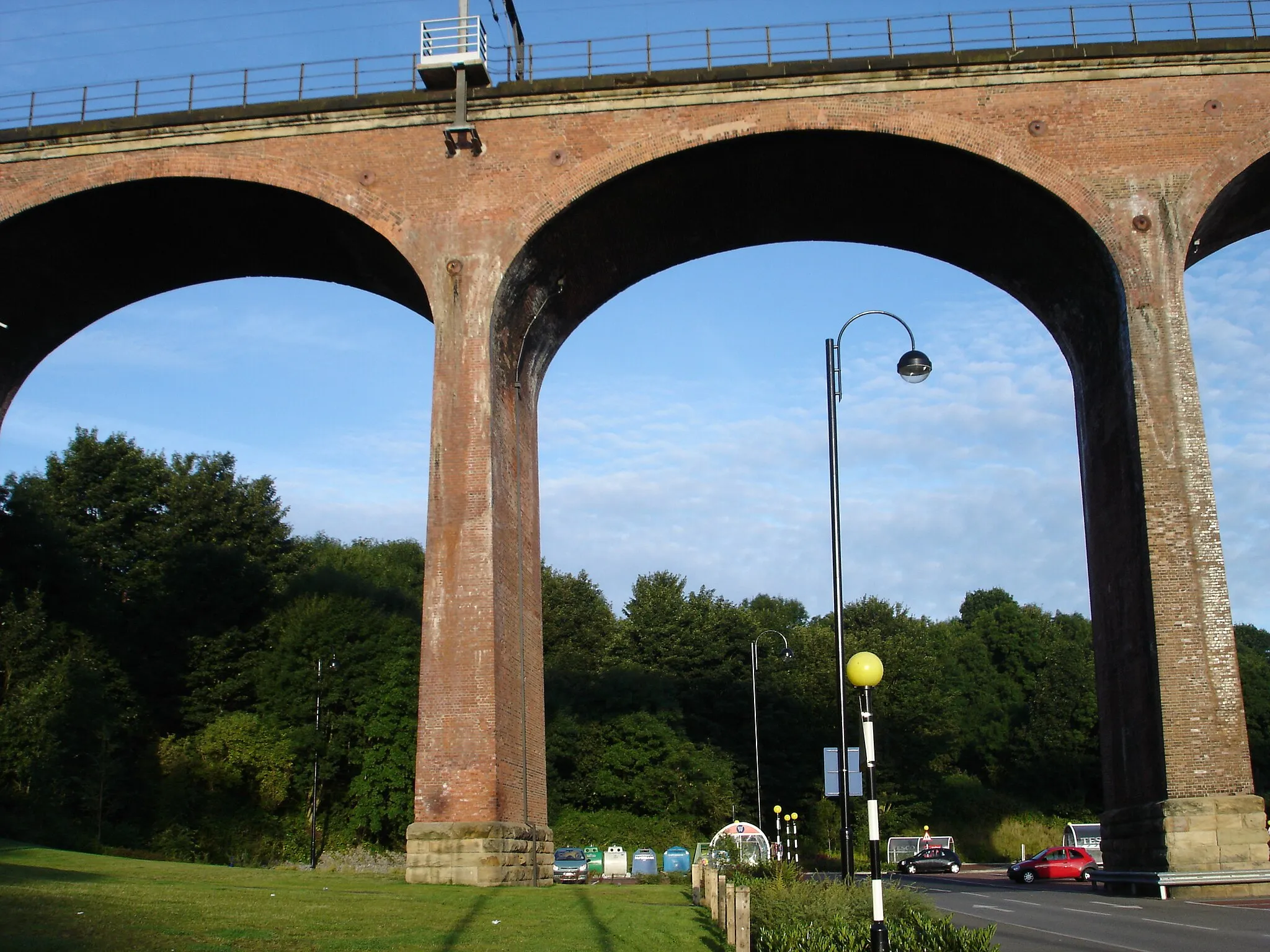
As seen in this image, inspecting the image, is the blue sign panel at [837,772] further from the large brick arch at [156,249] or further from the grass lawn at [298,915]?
the large brick arch at [156,249]

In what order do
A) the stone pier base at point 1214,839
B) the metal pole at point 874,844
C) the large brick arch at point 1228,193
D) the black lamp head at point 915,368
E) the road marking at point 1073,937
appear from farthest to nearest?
the large brick arch at point 1228,193 → the stone pier base at point 1214,839 → the black lamp head at point 915,368 → the road marking at point 1073,937 → the metal pole at point 874,844

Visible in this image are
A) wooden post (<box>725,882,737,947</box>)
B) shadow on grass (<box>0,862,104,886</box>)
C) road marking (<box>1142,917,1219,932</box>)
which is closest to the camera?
wooden post (<box>725,882,737,947</box>)

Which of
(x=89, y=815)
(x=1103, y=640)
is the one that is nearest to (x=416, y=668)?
(x=89, y=815)

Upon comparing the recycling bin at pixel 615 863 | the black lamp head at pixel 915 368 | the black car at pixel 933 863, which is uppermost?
the black lamp head at pixel 915 368

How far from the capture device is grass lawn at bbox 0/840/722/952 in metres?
10.9

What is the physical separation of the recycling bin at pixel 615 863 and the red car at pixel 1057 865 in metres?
14.0

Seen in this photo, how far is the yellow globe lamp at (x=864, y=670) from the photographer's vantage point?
11188 millimetres

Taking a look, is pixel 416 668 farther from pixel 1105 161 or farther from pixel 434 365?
pixel 1105 161

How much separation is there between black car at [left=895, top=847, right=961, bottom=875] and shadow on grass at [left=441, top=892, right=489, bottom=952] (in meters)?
35.0

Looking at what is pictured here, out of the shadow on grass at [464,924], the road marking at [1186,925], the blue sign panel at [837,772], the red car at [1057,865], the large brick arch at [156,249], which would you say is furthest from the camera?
the red car at [1057,865]

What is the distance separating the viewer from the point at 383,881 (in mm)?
21016

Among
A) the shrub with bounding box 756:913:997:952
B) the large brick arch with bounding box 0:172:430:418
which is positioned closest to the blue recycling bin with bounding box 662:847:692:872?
the large brick arch with bounding box 0:172:430:418

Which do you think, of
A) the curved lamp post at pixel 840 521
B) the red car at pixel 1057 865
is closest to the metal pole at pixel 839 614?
the curved lamp post at pixel 840 521

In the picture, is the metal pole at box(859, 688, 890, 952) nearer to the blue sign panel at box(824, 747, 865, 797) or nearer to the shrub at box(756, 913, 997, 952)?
the shrub at box(756, 913, 997, 952)
